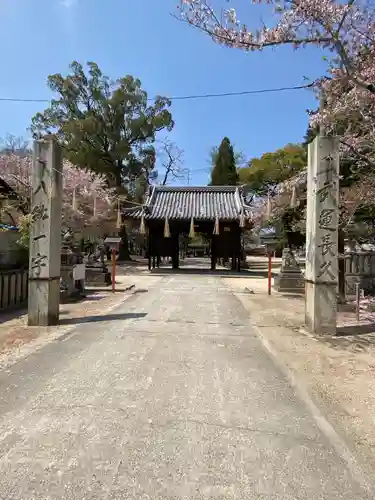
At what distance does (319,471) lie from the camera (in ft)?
10.4

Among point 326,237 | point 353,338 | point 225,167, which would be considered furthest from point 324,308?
point 225,167

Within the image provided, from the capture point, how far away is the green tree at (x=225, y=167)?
4650cm

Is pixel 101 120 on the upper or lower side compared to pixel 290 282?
upper

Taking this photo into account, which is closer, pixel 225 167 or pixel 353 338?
pixel 353 338

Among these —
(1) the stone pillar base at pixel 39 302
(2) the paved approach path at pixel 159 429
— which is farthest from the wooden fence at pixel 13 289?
(2) the paved approach path at pixel 159 429

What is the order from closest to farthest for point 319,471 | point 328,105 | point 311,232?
point 319,471 → point 311,232 → point 328,105

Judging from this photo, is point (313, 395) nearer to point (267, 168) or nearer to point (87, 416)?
point (87, 416)

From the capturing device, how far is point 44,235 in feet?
29.5

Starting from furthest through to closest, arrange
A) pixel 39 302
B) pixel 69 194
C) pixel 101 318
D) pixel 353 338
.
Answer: pixel 69 194 → pixel 101 318 → pixel 39 302 → pixel 353 338

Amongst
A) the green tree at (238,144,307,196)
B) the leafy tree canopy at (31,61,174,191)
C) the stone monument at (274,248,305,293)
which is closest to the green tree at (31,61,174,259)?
the leafy tree canopy at (31,61,174,191)

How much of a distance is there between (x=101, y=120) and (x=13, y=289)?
A: 24840mm

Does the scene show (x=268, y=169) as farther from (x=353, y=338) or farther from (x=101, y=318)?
(x=353, y=338)

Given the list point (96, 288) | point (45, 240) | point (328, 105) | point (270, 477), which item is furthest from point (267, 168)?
point (270, 477)

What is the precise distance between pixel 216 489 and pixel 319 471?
2.77 feet
